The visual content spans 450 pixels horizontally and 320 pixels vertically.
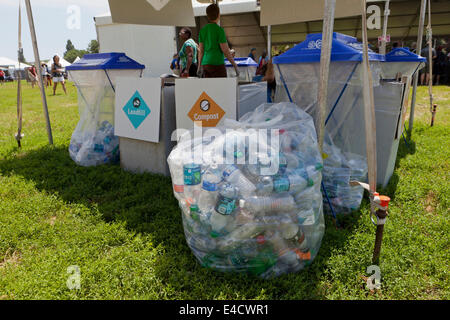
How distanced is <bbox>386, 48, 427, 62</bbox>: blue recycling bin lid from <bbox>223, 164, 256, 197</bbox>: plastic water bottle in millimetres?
3482

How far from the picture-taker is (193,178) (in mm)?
2066

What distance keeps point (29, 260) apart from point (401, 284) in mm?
2552

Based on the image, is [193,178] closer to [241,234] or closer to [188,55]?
[241,234]

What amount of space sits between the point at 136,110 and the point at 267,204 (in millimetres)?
2242

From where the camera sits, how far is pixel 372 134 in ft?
7.06

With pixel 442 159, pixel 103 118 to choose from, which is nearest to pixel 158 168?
pixel 103 118

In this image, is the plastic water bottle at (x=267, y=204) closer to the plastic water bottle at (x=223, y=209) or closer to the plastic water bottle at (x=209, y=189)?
the plastic water bottle at (x=223, y=209)

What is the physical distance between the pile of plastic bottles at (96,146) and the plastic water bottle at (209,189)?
8.27ft

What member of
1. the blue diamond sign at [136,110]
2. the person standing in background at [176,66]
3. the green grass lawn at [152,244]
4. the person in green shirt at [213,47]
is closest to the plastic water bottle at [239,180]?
the green grass lawn at [152,244]

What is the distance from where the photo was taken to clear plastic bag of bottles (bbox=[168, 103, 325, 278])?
1.99 meters

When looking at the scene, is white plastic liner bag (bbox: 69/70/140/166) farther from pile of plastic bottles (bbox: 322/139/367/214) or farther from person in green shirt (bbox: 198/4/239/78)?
pile of plastic bottles (bbox: 322/139/367/214)

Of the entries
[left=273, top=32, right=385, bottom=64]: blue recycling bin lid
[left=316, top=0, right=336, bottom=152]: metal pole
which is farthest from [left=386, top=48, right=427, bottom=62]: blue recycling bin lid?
[left=316, top=0, right=336, bottom=152]: metal pole

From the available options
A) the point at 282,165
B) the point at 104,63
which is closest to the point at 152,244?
the point at 282,165

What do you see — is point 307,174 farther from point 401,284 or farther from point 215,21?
point 215,21
